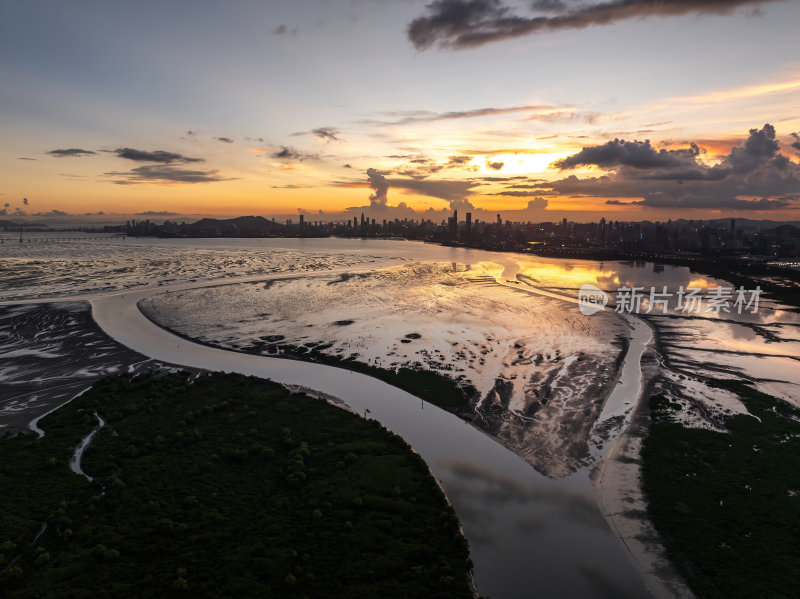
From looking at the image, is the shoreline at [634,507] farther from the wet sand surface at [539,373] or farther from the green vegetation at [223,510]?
the green vegetation at [223,510]

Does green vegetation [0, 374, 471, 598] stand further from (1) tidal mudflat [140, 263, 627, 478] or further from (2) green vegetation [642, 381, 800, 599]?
(2) green vegetation [642, 381, 800, 599]

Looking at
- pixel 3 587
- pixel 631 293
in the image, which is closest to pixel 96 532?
pixel 3 587

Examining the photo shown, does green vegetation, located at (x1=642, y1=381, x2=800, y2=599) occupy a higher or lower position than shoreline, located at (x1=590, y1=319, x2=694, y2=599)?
higher

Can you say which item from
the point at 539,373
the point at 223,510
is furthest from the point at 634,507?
the point at 223,510

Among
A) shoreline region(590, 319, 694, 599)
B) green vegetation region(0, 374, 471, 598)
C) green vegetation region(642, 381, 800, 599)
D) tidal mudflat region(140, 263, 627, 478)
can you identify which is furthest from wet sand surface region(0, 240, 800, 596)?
green vegetation region(0, 374, 471, 598)

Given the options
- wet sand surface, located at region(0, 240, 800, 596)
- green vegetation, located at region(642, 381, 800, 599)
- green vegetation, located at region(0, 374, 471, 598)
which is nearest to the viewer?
green vegetation, located at region(0, 374, 471, 598)

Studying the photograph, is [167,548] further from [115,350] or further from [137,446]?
[115,350]

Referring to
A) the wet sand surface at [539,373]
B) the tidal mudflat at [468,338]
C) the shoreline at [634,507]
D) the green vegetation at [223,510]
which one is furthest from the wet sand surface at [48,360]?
the shoreline at [634,507]

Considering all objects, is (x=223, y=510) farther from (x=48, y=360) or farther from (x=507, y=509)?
(x=48, y=360)
